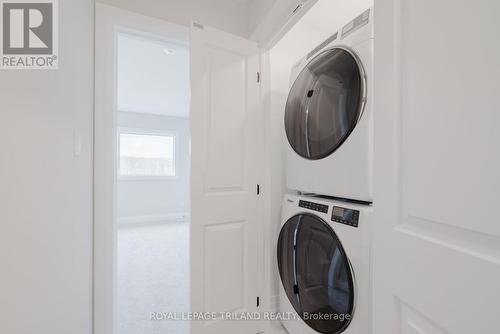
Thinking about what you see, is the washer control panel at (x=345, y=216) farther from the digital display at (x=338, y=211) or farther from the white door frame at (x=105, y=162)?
the white door frame at (x=105, y=162)

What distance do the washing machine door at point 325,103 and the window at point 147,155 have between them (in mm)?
4687

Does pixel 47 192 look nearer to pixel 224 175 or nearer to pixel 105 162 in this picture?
pixel 105 162

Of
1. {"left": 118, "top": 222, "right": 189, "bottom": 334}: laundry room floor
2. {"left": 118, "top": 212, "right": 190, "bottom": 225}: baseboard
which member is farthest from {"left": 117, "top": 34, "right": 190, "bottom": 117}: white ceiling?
{"left": 118, "top": 212, "right": 190, "bottom": 225}: baseboard

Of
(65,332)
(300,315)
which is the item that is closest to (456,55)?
(300,315)

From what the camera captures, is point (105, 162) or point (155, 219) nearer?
point (105, 162)

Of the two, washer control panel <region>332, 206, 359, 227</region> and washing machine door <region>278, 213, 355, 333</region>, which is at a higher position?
washer control panel <region>332, 206, 359, 227</region>

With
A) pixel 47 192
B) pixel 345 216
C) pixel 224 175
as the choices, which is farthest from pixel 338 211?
pixel 47 192

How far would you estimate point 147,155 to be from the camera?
521cm

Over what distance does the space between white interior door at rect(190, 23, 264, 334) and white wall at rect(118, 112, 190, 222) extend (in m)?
4.34

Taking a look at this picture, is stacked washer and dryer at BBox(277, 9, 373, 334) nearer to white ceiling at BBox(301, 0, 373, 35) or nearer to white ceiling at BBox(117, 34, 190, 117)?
white ceiling at BBox(301, 0, 373, 35)

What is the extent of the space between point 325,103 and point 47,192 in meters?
1.35

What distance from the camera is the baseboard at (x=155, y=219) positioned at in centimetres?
493

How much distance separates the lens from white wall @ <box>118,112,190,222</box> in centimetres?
498

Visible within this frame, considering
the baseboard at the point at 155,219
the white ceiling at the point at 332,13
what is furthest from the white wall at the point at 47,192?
the baseboard at the point at 155,219
